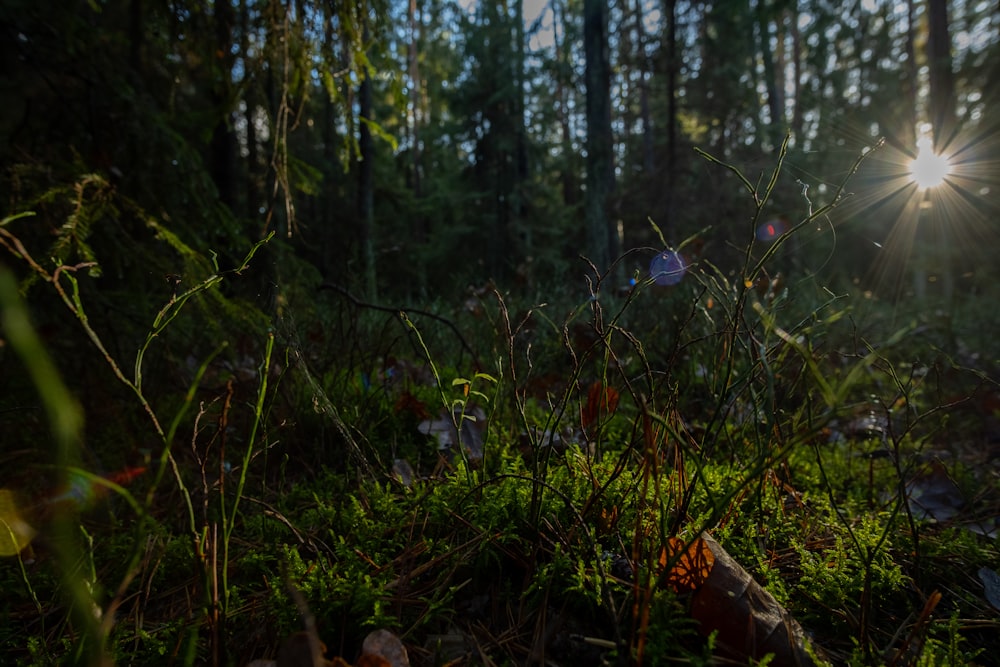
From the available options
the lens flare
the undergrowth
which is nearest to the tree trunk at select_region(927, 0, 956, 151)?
the lens flare

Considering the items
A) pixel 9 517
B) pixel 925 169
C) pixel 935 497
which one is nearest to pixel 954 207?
pixel 935 497

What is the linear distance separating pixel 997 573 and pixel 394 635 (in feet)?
4.59

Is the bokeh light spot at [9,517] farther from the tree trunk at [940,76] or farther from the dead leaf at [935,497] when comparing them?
the tree trunk at [940,76]

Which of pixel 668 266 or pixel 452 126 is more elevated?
pixel 452 126

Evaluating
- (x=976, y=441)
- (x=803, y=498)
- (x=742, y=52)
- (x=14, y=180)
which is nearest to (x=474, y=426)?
(x=803, y=498)

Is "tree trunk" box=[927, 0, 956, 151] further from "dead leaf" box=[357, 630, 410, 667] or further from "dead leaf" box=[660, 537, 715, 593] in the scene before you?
"dead leaf" box=[357, 630, 410, 667]

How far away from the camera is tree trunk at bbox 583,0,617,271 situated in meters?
7.63

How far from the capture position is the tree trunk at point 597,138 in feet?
25.0

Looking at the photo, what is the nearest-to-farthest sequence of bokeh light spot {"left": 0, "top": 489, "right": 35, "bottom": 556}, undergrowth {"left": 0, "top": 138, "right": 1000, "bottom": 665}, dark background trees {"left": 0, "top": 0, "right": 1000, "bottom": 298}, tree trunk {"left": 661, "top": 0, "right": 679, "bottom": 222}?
undergrowth {"left": 0, "top": 138, "right": 1000, "bottom": 665}, bokeh light spot {"left": 0, "top": 489, "right": 35, "bottom": 556}, dark background trees {"left": 0, "top": 0, "right": 1000, "bottom": 298}, tree trunk {"left": 661, "top": 0, "right": 679, "bottom": 222}

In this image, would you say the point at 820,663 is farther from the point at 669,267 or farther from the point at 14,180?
the point at 14,180

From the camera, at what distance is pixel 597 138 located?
7.74 m

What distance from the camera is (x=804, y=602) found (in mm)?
1068

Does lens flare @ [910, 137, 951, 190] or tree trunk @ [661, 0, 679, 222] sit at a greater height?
tree trunk @ [661, 0, 679, 222]

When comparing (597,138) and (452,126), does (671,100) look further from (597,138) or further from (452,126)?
(452,126)
